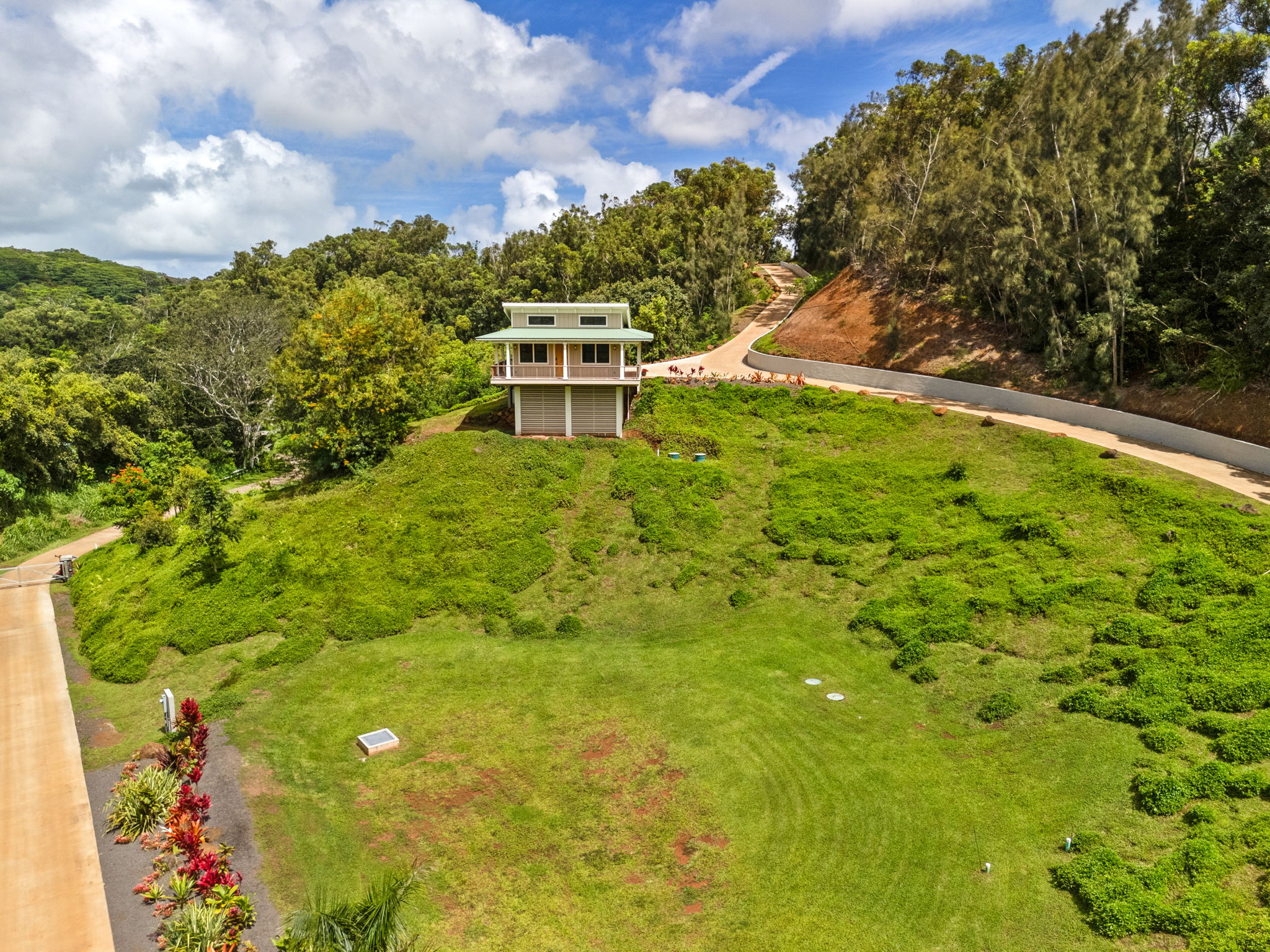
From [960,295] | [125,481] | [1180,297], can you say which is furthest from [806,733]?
[960,295]

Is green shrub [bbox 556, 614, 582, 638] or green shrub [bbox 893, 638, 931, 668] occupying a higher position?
green shrub [bbox 893, 638, 931, 668]

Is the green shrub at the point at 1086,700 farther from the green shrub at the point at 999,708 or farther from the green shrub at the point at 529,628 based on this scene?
the green shrub at the point at 529,628

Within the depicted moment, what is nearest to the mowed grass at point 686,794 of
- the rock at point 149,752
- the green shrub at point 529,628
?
the green shrub at point 529,628

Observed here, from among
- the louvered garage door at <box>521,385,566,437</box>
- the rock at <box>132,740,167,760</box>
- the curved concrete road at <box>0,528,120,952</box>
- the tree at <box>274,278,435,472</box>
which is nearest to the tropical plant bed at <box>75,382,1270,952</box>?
the rock at <box>132,740,167,760</box>

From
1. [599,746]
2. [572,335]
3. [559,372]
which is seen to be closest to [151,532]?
[559,372]

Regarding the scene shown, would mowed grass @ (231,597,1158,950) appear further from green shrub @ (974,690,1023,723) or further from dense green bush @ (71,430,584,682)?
dense green bush @ (71,430,584,682)

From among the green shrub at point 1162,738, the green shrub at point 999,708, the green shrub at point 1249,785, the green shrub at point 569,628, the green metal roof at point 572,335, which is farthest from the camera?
the green metal roof at point 572,335
